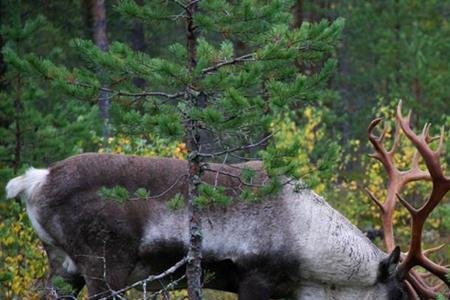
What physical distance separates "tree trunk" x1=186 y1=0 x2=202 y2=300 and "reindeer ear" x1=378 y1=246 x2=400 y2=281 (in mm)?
1659

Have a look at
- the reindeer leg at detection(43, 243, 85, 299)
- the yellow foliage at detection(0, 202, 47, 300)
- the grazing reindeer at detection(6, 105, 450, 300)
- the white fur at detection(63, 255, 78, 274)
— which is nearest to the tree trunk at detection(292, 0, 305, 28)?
the yellow foliage at detection(0, 202, 47, 300)

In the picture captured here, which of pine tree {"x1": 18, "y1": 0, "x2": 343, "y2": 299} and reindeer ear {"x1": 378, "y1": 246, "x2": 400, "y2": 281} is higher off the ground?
pine tree {"x1": 18, "y1": 0, "x2": 343, "y2": 299}

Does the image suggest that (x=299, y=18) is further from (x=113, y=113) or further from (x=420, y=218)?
(x=113, y=113)

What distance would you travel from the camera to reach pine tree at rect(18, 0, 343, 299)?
5.27 metres

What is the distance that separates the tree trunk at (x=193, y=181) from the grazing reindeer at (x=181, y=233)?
42 centimetres

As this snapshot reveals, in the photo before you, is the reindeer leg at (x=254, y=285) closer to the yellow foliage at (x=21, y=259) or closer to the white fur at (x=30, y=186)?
the white fur at (x=30, y=186)

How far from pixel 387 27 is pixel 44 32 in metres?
6.81

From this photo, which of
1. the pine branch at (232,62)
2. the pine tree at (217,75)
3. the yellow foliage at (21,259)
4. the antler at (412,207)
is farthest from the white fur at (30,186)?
the antler at (412,207)

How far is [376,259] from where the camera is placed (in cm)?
698

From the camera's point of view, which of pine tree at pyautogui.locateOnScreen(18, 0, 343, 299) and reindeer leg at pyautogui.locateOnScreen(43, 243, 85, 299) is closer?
pine tree at pyautogui.locateOnScreen(18, 0, 343, 299)

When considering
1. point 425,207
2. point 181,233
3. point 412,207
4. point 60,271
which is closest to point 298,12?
point 412,207

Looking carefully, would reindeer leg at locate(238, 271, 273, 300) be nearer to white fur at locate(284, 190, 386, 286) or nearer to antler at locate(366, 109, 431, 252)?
white fur at locate(284, 190, 386, 286)

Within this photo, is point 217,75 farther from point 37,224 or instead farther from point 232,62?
point 37,224

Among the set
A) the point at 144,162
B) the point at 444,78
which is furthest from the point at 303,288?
the point at 444,78
